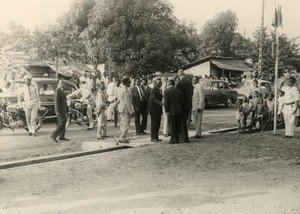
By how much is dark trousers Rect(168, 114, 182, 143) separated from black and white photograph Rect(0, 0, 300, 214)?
27mm

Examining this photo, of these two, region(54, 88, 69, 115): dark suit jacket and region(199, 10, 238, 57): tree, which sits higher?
region(199, 10, 238, 57): tree

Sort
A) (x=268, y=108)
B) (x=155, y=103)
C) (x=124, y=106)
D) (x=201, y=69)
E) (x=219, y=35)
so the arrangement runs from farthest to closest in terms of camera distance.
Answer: (x=201, y=69)
(x=219, y=35)
(x=268, y=108)
(x=155, y=103)
(x=124, y=106)

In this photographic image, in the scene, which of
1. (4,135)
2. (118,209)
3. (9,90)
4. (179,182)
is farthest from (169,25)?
(118,209)

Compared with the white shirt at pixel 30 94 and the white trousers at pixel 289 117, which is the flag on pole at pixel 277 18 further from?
the white shirt at pixel 30 94

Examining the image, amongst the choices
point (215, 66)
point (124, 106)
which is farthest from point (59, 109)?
point (215, 66)

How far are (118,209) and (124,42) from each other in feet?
46.4

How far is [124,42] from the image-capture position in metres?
19.7

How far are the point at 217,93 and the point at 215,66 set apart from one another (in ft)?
45.7

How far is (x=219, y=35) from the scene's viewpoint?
114 ft

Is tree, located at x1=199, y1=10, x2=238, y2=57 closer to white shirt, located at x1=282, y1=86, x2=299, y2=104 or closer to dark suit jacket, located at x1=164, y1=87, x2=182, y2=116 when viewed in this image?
white shirt, located at x1=282, y1=86, x2=299, y2=104

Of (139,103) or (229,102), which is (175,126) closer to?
(139,103)

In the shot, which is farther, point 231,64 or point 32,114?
point 231,64

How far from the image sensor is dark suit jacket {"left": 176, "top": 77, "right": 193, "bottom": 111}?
12539mm

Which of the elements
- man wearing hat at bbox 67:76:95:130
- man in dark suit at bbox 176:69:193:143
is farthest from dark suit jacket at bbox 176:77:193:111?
man wearing hat at bbox 67:76:95:130
